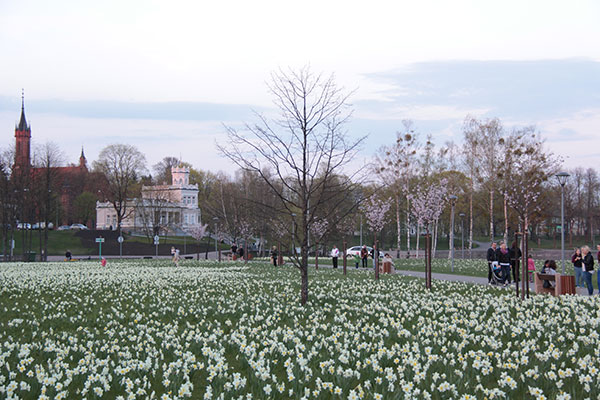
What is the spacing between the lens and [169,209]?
12031 centimetres

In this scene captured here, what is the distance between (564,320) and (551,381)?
500cm

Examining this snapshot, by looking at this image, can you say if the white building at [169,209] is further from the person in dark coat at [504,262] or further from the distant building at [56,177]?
the person in dark coat at [504,262]

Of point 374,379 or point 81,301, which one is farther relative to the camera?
point 81,301

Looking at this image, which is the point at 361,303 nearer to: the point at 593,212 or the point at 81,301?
the point at 81,301

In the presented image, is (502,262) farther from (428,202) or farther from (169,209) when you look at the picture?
(169,209)

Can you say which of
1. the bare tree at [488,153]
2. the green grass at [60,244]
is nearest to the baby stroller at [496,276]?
the bare tree at [488,153]

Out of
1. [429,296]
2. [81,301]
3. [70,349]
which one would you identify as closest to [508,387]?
[70,349]

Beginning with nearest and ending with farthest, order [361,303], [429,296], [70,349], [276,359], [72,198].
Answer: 1. [276,359]
2. [70,349]
3. [361,303]
4. [429,296]
5. [72,198]

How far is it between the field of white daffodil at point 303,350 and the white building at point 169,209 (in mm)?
87829

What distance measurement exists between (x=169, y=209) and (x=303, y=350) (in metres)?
114

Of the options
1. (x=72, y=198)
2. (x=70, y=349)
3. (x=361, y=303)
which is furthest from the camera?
(x=72, y=198)

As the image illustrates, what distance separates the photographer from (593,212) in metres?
95.5

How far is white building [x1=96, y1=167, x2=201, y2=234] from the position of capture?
10662 cm

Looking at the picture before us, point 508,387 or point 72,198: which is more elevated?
point 72,198
